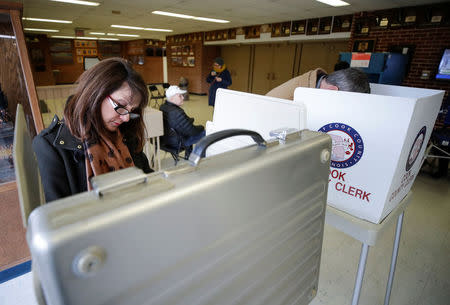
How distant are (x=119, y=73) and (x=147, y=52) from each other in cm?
1522

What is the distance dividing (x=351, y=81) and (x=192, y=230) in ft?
Result: 3.88

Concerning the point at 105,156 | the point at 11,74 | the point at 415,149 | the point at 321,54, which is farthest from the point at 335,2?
the point at 105,156

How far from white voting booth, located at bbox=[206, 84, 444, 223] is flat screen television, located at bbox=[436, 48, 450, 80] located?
508cm

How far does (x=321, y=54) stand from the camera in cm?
724

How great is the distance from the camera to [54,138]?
0.97 m

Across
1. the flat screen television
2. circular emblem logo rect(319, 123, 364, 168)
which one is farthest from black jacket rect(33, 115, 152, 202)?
→ the flat screen television

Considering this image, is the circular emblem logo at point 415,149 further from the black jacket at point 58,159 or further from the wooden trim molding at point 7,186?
the wooden trim molding at point 7,186

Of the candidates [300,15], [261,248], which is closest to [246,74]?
[300,15]

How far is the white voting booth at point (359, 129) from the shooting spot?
75 cm

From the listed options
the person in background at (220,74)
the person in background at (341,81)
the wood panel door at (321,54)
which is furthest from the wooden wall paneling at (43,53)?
the person in background at (341,81)

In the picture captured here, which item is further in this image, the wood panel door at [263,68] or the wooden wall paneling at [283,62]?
the wood panel door at [263,68]

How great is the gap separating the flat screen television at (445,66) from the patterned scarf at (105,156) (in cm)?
585

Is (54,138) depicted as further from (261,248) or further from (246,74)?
(246,74)

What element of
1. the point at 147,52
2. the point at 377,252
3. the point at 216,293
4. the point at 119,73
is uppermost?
the point at 147,52
